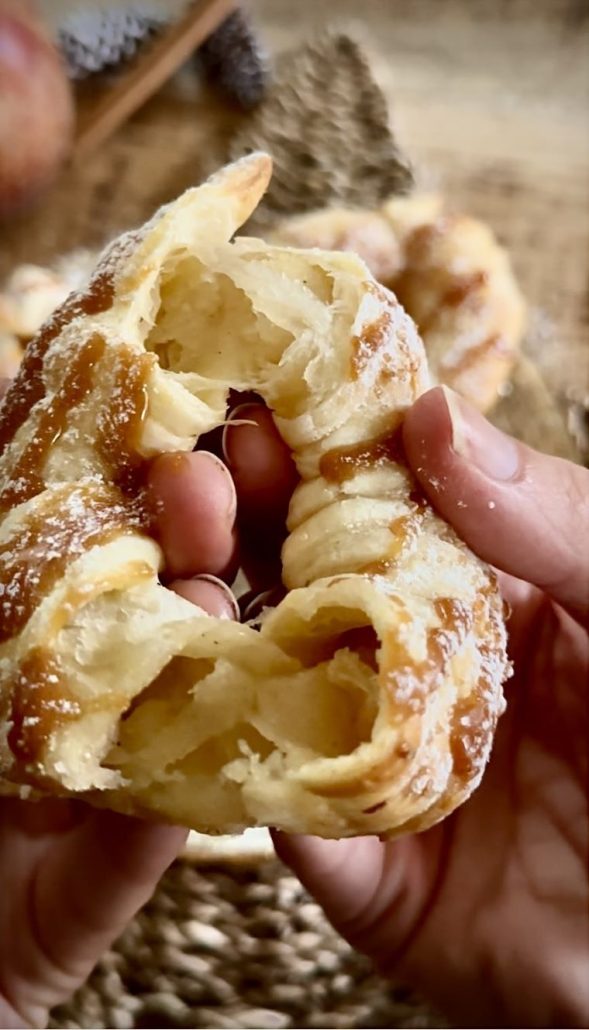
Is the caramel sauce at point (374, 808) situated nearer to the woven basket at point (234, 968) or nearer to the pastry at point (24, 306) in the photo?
the woven basket at point (234, 968)

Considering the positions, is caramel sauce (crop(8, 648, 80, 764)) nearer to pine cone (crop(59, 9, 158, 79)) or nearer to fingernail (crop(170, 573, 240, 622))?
fingernail (crop(170, 573, 240, 622))

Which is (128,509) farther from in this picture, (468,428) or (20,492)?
(468,428)

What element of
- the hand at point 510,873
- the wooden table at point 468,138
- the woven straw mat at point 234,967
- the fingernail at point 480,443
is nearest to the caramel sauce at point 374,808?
the fingernail at point 480,443

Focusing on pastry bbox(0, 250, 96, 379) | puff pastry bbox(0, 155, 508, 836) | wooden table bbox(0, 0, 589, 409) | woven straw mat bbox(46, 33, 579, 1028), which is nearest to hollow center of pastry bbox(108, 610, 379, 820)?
puff pastry bbox(0, 155, 508, 836)

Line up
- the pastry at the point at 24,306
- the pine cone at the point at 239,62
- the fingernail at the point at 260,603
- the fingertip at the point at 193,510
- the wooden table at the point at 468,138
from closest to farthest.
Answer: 1. the fingertip at the point at 193,510
2. the fingernail at the point at 260,603
3. the pastry at the point at 24,306
4. the wooden table at the point at 468,138
5. the pine cone at the point at 239,62

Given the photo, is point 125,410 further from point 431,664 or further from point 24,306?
point 24,306

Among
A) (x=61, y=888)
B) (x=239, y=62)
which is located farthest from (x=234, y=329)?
(x=239, y=62)
